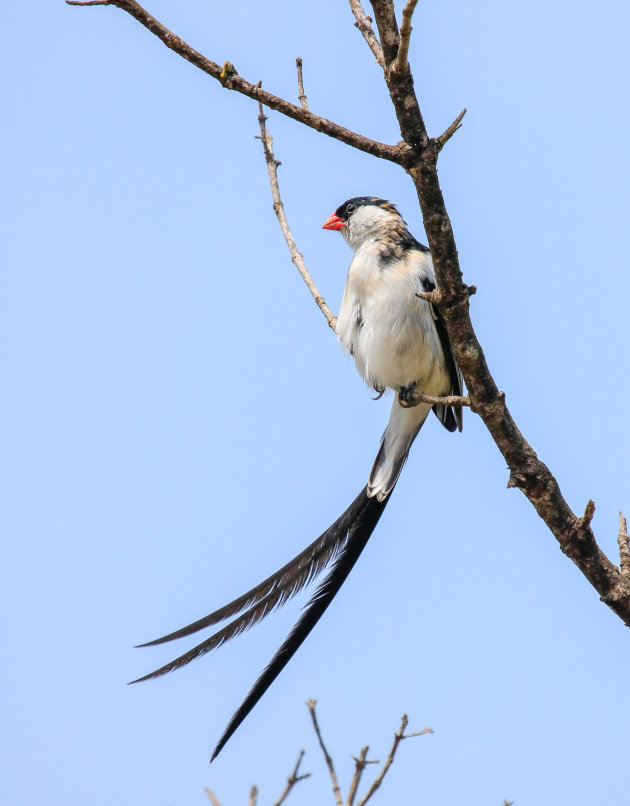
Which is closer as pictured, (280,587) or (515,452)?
(515,452)

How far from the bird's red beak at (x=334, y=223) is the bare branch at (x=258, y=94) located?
209 centimetres

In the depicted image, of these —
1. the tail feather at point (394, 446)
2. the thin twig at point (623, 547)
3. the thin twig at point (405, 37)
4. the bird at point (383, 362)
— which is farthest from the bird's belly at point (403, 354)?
the thin twig at point (405, 37)

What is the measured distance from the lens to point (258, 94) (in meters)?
2.18

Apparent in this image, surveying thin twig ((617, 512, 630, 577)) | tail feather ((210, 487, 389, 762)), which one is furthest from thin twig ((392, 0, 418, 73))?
tail feather ((210, 487, 389, 762))

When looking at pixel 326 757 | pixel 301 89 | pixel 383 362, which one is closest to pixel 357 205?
pixel 383 362

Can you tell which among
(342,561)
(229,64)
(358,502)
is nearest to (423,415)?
(358,502)

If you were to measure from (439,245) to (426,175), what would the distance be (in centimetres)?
18

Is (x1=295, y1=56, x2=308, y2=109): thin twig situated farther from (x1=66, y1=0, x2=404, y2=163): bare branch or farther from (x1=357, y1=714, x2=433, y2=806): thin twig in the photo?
(x1=357, y1=714, x2=433, y2=806): thin twig

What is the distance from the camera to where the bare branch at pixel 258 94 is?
2150mm

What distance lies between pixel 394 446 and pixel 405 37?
6.54ft

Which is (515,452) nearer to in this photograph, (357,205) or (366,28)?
(366,28)

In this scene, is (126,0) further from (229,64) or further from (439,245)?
(439,245)

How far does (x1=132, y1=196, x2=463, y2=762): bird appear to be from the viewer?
3.08m

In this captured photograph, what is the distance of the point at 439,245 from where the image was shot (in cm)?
224
